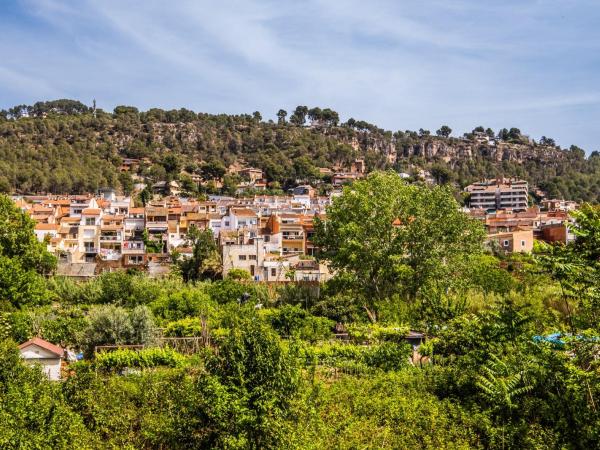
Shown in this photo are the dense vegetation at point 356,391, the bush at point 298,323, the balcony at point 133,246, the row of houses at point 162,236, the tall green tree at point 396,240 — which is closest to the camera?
the dense vegetation at point 356,391

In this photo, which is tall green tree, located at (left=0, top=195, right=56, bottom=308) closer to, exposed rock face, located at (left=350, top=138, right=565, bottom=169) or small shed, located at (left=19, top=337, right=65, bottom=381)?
small shed, located at (left=19, top=337, right=65, bottom=381)

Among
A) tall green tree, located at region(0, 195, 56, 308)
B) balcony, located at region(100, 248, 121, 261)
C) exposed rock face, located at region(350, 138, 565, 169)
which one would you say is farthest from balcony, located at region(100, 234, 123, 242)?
exposed rock face, located at region(350, 138, 565, 169)

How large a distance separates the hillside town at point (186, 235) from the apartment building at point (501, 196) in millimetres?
21672

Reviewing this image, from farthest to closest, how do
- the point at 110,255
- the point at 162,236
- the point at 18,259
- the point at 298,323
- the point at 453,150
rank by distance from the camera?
the point at 453,150
the point at 162,236
the point at 110,255
the point at 18,259
the point at 298,323

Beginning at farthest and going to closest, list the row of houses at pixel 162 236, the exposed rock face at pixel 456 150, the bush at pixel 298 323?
1. the exposed rock face at pixel 456 150
2. the row of houses at pixel 162 236
3. the bush at pixel 298 323

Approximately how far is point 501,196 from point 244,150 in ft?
150

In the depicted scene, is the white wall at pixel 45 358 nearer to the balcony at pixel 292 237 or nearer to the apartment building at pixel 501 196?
the balcony at pixel 292 237

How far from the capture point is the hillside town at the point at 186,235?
36.9 meters

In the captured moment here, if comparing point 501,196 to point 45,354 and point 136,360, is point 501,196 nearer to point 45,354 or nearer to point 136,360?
point 136,360

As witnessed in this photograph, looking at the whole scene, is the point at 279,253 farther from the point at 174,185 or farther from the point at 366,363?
the point at 174,185

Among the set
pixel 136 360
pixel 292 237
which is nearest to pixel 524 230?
pixel 292 237

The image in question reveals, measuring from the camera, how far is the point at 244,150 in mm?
103750

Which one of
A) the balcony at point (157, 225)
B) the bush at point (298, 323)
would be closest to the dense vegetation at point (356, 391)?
the bush at point (298, 323)

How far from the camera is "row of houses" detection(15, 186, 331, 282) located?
121 ft
